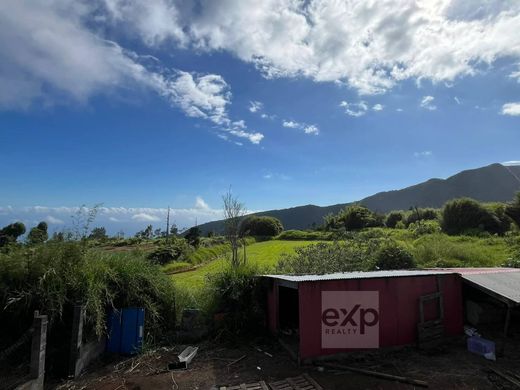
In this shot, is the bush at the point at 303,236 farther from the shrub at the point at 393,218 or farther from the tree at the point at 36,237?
the tree at the point at 36,237

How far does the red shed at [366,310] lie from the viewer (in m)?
6.98

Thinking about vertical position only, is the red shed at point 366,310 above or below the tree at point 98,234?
below

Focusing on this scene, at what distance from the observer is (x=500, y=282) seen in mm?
8172

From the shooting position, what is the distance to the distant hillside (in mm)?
107213

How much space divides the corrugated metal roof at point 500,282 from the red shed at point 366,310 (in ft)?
1.86

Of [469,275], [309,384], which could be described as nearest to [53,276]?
[309,384]

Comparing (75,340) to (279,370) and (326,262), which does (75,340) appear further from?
(326,262)

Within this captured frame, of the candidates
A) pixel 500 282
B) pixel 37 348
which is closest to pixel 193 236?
pixel 37 348

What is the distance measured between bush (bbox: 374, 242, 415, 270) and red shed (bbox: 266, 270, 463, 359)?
4.10 m

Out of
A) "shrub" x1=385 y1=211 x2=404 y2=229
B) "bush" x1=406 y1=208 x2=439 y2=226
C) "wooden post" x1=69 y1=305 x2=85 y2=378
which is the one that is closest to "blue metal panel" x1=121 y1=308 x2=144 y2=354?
"wooden post" x1=69 y1=305 x2=85 y2=378

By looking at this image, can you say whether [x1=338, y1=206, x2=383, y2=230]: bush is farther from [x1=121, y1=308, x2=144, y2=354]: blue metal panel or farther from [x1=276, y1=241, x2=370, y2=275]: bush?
[x1=121, y1=308, x2=144, y2=354]: blue metal panel

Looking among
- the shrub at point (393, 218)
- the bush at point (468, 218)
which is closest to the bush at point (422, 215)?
the shrub at point (393, 218)

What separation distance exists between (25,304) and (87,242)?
1.54 metres

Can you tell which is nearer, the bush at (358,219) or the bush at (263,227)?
the bush at (358,219)
